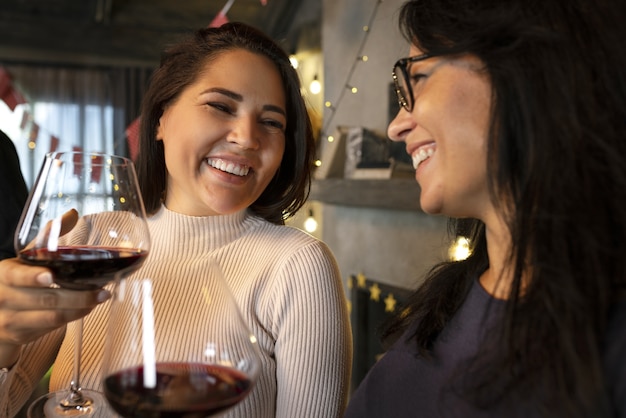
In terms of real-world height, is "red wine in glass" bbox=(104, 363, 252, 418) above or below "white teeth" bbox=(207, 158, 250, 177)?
below

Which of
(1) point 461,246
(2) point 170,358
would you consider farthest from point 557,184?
(1) point 461,246

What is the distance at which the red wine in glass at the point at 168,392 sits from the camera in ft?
1.77

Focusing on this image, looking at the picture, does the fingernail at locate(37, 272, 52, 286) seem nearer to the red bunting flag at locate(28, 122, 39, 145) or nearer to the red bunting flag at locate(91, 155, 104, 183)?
the red bunting flag at locate(91, 155, 104, 183)

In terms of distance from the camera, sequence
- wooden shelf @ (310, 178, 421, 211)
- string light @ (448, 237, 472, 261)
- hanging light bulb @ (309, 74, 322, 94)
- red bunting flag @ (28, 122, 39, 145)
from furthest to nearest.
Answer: red bunting flag @ (28, 122, 39, 145) → hanging light bulb @ (309, 74, 322, 94) → wooden shelf @ (310, 178, 421, 211) → string light @ (448, 237, 472, 261)

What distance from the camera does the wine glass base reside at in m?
0.76

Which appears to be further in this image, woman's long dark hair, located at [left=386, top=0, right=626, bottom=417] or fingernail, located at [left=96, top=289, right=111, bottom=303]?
fingernail, located at [left=96, top=289, right=111, bottom=303]

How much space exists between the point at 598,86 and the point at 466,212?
0.22 m

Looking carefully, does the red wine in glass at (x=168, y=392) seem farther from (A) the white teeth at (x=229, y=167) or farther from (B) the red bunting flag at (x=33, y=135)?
(B) the red bunting flag at (x=33, y=135)

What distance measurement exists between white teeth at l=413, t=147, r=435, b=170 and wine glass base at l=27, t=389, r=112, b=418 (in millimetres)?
530

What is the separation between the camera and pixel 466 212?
0.78 meters

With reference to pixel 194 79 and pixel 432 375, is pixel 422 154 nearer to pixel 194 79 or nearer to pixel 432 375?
pixel 432 375

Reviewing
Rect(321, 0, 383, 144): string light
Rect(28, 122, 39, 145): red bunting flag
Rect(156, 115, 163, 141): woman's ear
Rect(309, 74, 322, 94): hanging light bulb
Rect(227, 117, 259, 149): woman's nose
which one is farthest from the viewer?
Rect(28, 122, 39, 145): red bunting flag

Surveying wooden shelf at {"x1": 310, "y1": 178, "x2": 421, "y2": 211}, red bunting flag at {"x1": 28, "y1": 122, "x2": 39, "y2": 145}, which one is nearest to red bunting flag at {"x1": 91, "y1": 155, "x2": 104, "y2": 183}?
wooden shelf at {"x1": 310, "y1": 178, "x2": 421, "y2": 211}

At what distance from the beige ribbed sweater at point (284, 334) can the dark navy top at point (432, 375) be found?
19 centimetres
